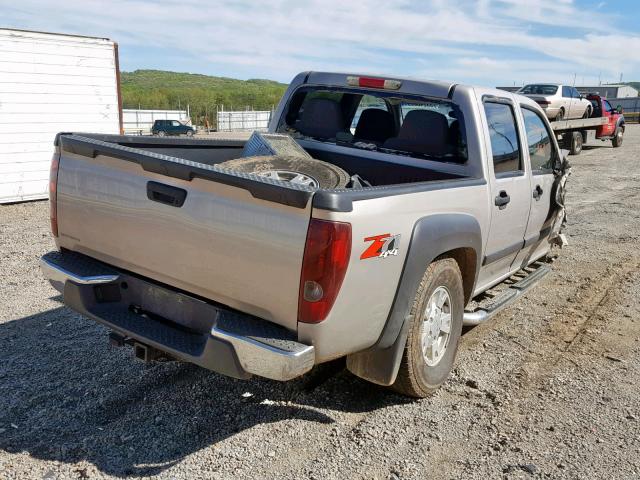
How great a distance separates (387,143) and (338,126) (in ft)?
1.89

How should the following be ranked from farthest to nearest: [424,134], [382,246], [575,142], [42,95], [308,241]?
[575,142] → [42,95] → [424,134] → [382,246] → [308,241]

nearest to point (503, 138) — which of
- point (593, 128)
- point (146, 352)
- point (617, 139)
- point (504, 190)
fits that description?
point (504, 190)

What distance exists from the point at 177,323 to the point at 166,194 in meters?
0.71

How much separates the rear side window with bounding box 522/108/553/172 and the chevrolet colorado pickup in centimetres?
19

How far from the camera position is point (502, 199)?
4.23 m

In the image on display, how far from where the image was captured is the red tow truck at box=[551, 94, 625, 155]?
1964cm

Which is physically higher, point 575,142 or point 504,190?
point 504,190

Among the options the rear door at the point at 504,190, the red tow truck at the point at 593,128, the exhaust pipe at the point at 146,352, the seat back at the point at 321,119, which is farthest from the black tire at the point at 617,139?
the exhaust pipe at the point at 146,352

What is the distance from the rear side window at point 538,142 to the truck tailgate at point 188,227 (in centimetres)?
307

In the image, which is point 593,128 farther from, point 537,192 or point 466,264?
point 466,264

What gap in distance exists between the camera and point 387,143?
4652mm

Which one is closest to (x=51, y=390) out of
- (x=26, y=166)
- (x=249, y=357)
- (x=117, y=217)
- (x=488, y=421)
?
(x=117, y=217)

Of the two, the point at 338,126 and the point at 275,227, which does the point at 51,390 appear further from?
the point at 338,126

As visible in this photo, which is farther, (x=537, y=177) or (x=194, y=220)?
(x=537, y=177)
